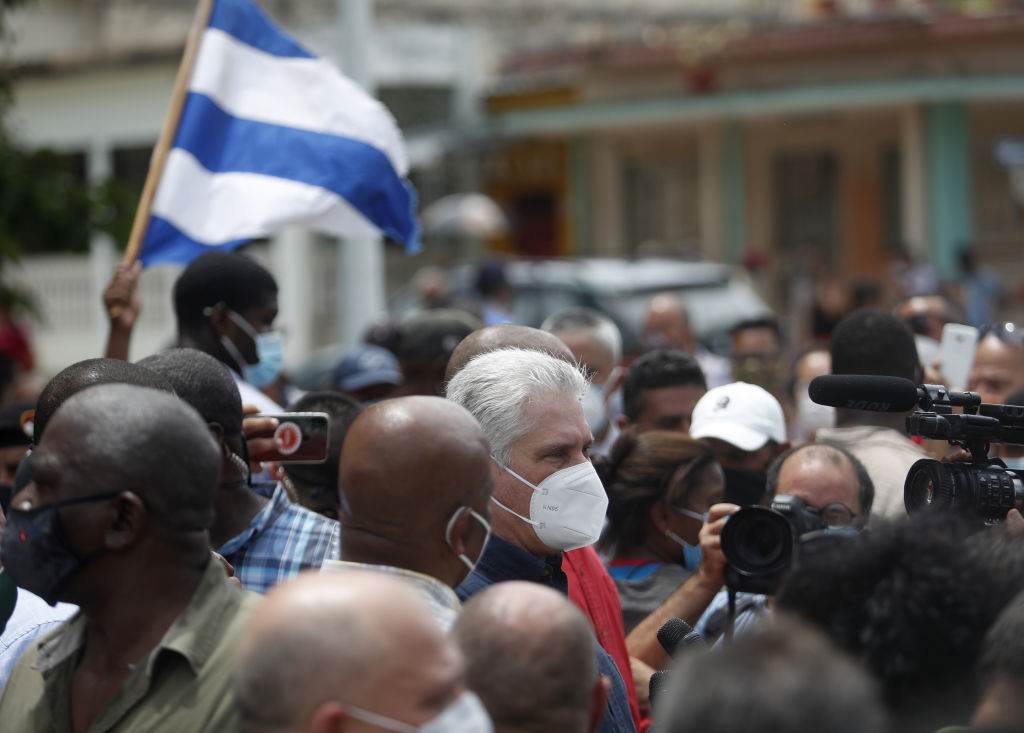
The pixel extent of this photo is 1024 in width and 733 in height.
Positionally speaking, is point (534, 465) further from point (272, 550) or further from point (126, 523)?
point (126, 523)

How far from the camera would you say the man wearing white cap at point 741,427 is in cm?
586

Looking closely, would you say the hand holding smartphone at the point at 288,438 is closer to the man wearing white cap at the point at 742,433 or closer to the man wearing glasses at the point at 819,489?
the man wearing glasses at the point at 819,489

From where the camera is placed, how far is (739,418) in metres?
5.93

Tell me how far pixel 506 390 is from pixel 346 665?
1.85 m

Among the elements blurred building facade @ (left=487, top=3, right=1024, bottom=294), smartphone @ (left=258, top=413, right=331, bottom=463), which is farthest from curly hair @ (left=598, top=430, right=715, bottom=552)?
blurred building facade @ (left=487, top=3, right=1024, bottom=294)

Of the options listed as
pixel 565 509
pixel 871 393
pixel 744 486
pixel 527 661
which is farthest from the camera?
pixel 744 486

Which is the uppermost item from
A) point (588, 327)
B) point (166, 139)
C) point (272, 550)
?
point (166, 139)

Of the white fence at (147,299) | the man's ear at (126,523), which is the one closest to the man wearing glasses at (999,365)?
the man's ear at (126,523)

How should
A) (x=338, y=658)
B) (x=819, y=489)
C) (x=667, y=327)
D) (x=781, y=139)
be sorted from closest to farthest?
1. (x=338, y=658)
2. (x=819, y=489)
3. (x=667, y=327)
4. (x=781, y=139)

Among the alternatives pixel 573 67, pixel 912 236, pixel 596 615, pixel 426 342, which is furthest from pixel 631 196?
pixel 596 615

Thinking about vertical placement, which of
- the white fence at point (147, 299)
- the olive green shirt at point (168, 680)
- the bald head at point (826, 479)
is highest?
the olive green shirt at point (168, 680)

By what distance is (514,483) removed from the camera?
409 cm

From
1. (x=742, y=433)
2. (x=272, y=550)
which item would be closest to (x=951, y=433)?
(x=272, y=550)

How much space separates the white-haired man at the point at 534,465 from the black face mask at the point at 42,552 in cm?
125
